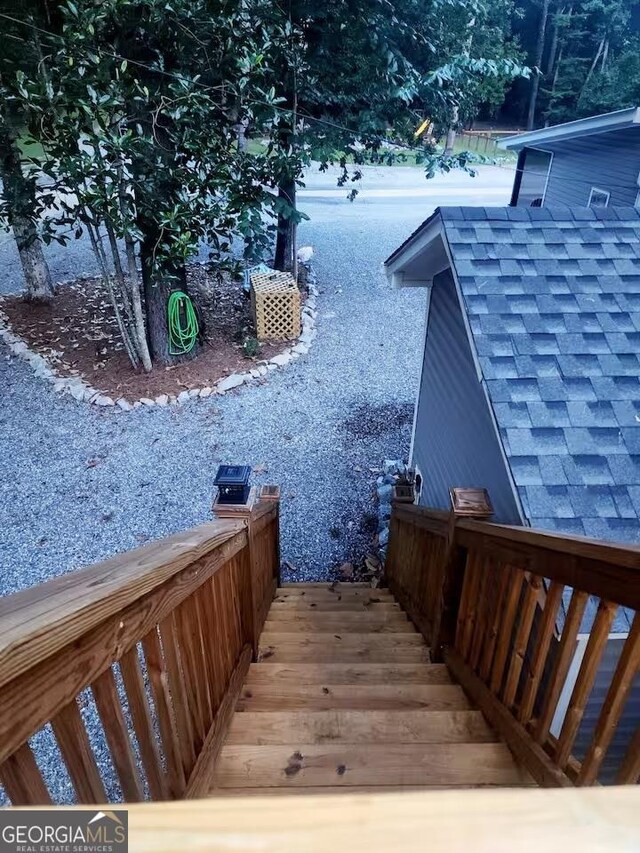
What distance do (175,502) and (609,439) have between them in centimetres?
414

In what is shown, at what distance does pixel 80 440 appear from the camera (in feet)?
19.4

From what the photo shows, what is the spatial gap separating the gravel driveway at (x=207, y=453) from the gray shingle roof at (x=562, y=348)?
2.93m

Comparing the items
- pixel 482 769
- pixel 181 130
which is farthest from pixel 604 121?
pixel 482 769

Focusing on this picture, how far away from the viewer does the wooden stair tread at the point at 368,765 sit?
155cm

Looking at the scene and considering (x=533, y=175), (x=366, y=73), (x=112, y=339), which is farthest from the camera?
(x=533, y=175)

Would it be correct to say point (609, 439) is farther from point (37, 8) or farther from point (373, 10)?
point (37, 8)

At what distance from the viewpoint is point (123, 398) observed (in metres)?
6.57

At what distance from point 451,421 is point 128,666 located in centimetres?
370

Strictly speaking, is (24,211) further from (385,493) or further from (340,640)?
(340,640)

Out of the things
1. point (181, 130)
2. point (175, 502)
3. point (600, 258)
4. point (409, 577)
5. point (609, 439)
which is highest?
point (181, 130)

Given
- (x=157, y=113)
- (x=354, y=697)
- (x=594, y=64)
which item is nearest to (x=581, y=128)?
(x=157, y=113)

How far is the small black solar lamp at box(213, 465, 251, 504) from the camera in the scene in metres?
2.26

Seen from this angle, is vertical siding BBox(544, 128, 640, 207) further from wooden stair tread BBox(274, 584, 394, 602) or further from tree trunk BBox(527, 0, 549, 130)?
tree trunk BBox(527, 0, 549, 130)

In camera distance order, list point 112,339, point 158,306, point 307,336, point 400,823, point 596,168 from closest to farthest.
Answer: point 400,823 < point 158,306 < point 112,339 < point 596,168 < point 307,336
